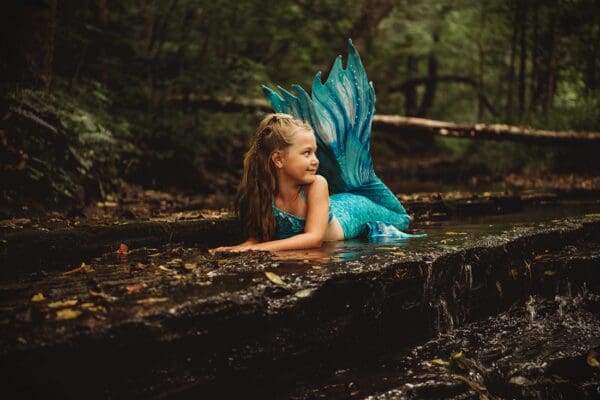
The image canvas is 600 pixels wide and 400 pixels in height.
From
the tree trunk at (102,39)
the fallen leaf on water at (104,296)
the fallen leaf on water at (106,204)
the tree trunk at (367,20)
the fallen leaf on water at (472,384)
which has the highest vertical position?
the tree trunk at (367,20)

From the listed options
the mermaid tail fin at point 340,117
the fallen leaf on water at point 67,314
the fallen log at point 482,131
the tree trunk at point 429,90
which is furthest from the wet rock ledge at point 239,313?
the tree trunk at point 429,90

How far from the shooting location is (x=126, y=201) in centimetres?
752

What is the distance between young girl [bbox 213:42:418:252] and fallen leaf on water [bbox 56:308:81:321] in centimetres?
140

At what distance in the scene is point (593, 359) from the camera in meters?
3.17

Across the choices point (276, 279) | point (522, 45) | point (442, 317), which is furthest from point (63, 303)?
point (522, 45)

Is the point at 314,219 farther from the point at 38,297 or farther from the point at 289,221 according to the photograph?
the point at 38,297

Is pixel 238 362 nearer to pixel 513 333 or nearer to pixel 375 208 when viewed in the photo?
pixel 513 333

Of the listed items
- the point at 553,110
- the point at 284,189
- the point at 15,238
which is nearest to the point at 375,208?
the point at 284,189

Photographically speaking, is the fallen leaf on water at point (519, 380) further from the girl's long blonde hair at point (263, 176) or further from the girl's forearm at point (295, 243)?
the girl's long blonde hair at point (263, 176)

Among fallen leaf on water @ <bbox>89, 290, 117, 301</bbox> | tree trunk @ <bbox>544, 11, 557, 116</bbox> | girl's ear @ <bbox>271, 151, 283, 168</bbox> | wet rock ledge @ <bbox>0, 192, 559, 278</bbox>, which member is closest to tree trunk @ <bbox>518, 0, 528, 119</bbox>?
tree trunk @ <bbox>544, 11, 557, 116</bbox>

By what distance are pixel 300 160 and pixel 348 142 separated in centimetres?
100

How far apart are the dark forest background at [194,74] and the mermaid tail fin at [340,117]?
3055 millimetres

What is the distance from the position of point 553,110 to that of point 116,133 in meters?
9.63

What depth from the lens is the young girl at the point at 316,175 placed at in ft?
13.0
